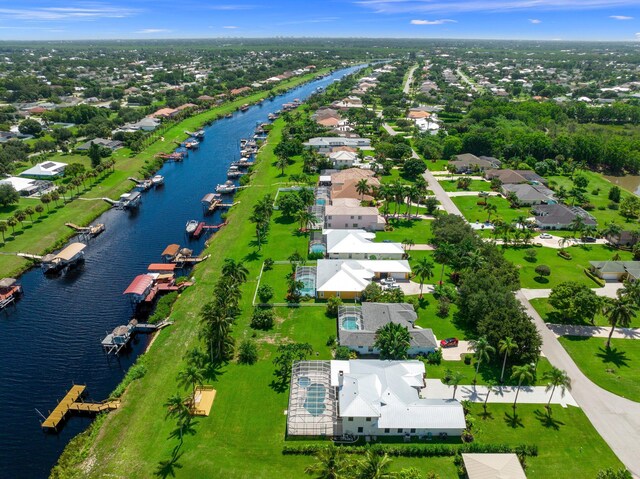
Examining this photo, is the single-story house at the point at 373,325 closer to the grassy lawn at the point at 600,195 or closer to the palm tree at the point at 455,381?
the palm tree at the point at 455,381

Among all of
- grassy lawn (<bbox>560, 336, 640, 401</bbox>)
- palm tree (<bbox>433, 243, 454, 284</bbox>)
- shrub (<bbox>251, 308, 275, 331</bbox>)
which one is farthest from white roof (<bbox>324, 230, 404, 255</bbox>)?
grassy lawn (<bbox>560, 336, 640, 401</bbox>)

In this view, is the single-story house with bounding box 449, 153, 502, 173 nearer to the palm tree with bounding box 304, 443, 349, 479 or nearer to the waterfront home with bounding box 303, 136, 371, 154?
the waterfront home with bounding box 303, 136, 371, 154

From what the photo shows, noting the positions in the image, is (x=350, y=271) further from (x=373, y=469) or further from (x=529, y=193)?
(x=529, y=193)

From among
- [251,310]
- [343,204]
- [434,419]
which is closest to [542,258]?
[343,204]

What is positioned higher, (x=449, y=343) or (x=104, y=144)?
(x=104, y=144)

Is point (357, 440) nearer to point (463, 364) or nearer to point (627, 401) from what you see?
point (463, 364)

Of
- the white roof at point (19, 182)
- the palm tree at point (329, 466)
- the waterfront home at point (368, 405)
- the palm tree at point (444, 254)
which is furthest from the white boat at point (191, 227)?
the palm tree at point (329, 466)

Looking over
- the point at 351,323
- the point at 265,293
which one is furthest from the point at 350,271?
the point at 265,293

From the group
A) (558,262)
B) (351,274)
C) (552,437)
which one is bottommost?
(552,437)
